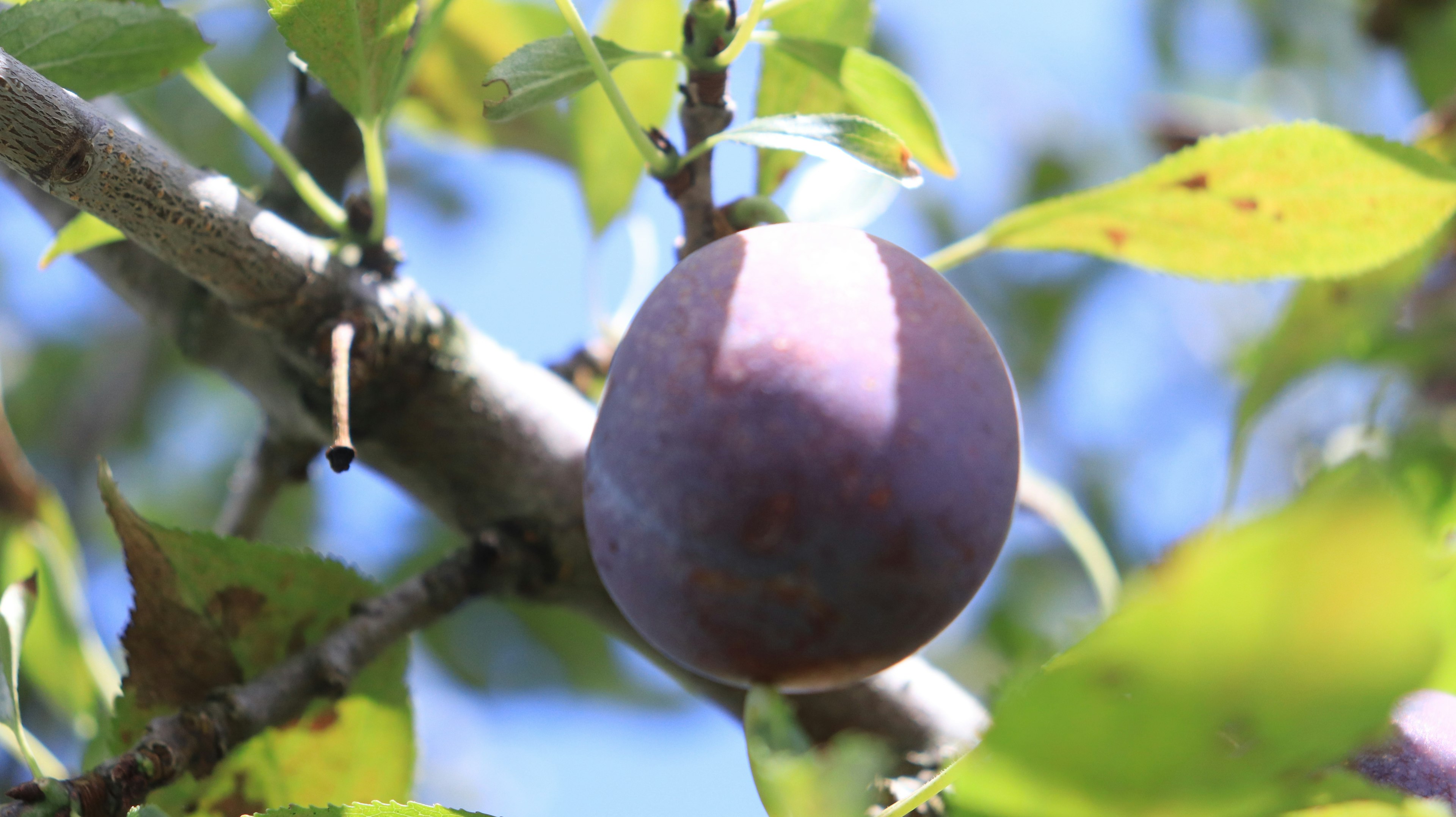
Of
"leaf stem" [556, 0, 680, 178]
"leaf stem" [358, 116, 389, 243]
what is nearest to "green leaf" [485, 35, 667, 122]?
"leaf stem" [556, 0, 680, 178]

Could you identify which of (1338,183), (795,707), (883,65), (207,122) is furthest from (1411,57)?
(207,122)

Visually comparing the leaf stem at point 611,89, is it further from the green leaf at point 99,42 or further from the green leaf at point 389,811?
the green leaf at point 389,811

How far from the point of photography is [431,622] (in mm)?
644

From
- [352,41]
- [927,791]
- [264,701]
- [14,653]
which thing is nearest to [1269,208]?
[927,791]

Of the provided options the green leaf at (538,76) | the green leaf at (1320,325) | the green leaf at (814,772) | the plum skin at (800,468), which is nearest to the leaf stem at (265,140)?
the green leaf at (538,76)

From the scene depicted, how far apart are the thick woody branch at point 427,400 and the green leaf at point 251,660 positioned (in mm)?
94

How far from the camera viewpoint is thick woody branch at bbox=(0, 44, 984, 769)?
1.92ft

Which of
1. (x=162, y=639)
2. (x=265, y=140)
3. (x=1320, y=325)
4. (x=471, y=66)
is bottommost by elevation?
(x=162, y=639)

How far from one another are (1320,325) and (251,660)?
0.81 meters

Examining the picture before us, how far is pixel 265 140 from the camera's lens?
0.63m

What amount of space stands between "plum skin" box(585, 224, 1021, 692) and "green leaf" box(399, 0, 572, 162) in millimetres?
516

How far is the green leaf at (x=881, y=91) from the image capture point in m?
0.58

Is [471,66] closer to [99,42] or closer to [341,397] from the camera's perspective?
[99,42]

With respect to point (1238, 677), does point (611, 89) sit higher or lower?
higher
